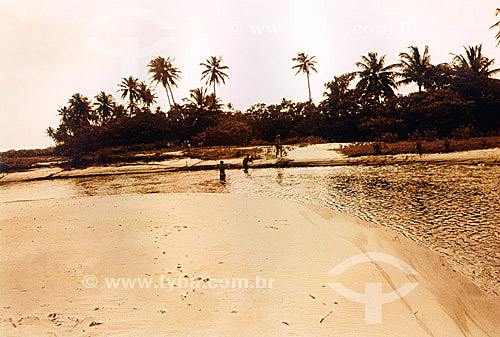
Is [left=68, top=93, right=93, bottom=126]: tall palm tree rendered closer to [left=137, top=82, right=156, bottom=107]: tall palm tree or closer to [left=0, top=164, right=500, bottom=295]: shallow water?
[left=137, top=82, right=156, bottom=107]: tall palm tree

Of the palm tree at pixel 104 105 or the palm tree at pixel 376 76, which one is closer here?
the palm tree at pixel 376 76

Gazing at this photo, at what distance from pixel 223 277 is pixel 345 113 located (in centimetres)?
3064

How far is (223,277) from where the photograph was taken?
3969mm

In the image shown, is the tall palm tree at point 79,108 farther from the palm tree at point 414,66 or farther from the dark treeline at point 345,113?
the palm tree at point 414,66

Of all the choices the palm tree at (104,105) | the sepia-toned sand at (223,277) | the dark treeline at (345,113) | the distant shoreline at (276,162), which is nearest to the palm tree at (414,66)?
the dark treeline at (345,113)

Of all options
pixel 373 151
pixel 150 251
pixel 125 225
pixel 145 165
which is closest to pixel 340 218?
pixel 150 251

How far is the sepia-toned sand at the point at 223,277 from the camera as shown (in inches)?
117

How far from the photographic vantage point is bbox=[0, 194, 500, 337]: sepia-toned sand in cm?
297

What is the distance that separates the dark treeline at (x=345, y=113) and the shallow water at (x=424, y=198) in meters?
13.6

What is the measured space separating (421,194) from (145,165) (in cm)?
1918

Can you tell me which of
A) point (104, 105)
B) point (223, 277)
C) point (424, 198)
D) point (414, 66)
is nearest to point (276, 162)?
point (424, 198)

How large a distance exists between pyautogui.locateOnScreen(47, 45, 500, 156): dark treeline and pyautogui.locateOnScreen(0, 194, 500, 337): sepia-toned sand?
21600mm

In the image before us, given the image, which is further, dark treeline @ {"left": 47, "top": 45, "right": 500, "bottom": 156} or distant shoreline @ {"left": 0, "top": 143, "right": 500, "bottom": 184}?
dark treeline @ {"left": 47, "top": 45, "right": 500, "bottom": 156}

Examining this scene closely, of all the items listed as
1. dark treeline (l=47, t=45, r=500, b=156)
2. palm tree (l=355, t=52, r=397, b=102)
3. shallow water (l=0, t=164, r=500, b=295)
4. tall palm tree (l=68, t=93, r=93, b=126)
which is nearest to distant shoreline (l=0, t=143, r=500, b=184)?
shallow water (l=0, t=164, r=500, b=295)
